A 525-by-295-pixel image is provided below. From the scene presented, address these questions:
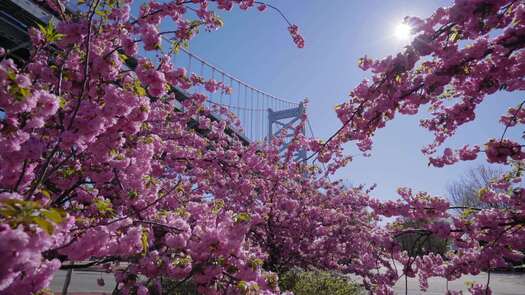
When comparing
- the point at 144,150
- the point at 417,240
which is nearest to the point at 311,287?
the point at 417,240

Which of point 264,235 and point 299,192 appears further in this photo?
point 299,192

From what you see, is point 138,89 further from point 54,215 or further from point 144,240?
point 54,215

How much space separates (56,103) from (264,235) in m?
6.14

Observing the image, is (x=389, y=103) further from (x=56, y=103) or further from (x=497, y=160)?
(x=56, y=103)

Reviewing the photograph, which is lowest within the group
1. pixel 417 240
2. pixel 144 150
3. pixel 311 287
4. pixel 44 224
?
pixel 311 287

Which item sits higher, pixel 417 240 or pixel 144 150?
pixel 144 150

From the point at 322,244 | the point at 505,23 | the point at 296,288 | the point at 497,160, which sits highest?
the point at 505,23

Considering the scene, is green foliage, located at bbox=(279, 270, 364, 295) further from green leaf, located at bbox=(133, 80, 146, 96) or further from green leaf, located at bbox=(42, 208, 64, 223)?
green leaf, located at bbox=(42, 208, 64, 223)

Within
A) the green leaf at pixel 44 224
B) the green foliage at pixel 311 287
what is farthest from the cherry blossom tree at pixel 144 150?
the green foliage at pixel 311 287

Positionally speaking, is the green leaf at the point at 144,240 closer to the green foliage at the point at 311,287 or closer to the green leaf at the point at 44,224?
the green leaf at the point at 44,224

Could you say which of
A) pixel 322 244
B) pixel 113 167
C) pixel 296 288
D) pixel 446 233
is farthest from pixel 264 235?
pixel 113 167

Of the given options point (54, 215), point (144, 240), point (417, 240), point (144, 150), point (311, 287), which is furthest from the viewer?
point (311, 287)

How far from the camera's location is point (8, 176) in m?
2.22

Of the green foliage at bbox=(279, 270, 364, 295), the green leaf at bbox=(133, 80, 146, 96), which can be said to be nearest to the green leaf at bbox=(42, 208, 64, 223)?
the green leaf at bbox=(133, 80, 146, 96)
